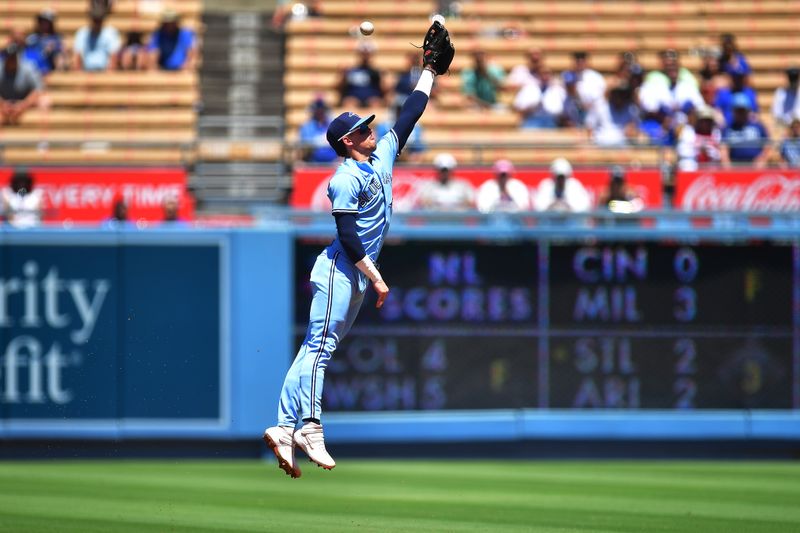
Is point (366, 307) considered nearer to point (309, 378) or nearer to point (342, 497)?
point (342, 497)

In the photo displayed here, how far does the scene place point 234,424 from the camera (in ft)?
40.3

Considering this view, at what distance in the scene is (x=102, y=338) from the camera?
12.2 meters

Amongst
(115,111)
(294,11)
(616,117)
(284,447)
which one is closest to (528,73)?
(616,117)

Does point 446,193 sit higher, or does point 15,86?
point 15,86

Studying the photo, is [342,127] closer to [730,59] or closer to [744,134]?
[744,134]

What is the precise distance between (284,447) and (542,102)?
34.0ft

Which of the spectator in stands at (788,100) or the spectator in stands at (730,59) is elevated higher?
the spectator in stands at (730,59)

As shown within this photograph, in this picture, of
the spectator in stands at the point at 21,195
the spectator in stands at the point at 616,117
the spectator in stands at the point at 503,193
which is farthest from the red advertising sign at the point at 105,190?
the spectator in stands at the point at 616,117

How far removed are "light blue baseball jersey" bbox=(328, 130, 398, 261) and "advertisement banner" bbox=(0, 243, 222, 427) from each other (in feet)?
14.8

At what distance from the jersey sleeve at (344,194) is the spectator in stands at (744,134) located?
27.3 ft

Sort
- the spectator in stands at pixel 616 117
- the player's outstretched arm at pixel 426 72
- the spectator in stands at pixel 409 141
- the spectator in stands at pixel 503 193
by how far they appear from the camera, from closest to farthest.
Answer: the player's outstretched arm at pixel 426 72 → the spectator in stands at pixel 503 193 → the spectator in stands at pixel 409 141 → the spectator in stands at pixel 616 117

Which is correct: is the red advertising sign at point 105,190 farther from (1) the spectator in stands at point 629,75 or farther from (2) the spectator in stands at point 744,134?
(2) the spectator in stands at point 744,134

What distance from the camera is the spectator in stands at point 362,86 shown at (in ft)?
56.8

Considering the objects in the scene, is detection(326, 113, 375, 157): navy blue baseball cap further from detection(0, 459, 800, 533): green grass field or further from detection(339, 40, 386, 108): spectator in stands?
detection(339, 40, 386, 108): spectator in stands
